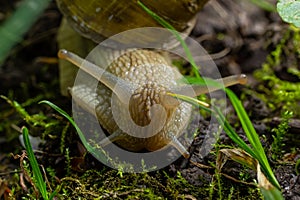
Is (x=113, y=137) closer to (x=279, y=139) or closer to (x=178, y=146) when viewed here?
(x=178, y=146)

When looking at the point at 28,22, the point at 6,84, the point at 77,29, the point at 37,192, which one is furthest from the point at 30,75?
the point at 37,192

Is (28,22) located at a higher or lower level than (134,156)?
higher

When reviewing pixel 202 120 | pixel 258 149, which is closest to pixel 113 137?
pixel 202 120

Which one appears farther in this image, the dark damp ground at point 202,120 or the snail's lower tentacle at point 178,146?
the snail's lower tentacle at point 178,146

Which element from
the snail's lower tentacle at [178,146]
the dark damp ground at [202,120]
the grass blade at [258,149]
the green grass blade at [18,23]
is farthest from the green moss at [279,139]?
the green grass blade at [18,23]

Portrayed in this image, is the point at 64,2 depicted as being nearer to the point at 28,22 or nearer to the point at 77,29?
the point at 77,29

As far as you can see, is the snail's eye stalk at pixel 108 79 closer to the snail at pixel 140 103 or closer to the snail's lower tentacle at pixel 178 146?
the snail at pixel 140 103
